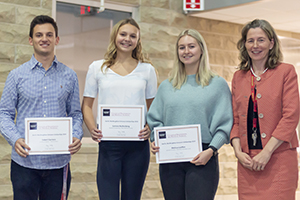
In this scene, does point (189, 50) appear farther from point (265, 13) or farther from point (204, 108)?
point (265, 13)

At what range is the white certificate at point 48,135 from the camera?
2852mm

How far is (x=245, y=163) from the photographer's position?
2.88 meters

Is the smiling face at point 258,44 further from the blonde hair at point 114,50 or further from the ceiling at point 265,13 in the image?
the ceiling at point 265,13

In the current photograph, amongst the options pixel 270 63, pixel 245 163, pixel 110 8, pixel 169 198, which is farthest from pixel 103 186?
pixel 110 8

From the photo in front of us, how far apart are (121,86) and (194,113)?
598 mm

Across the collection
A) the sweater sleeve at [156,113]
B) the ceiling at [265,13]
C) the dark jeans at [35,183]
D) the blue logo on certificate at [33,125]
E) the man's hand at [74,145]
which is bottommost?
the dark jeans at [35,183]

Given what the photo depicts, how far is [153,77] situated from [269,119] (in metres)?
0.96

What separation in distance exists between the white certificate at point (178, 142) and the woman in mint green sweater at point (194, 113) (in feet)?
0.14

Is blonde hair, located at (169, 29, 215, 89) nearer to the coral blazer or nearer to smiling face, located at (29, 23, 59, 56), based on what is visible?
the coral blazer

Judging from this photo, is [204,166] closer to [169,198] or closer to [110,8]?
[169,198]

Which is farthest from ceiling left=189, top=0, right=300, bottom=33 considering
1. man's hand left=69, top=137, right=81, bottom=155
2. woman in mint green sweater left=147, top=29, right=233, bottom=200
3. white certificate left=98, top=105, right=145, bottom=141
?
man's hand left=69, top=137, right=81, bottom=155

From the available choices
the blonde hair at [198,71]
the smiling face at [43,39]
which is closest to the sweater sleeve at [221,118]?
the blonde hair at [198,71]

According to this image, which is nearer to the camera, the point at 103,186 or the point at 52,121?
the point at 52,121

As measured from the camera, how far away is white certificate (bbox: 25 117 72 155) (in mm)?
2852
